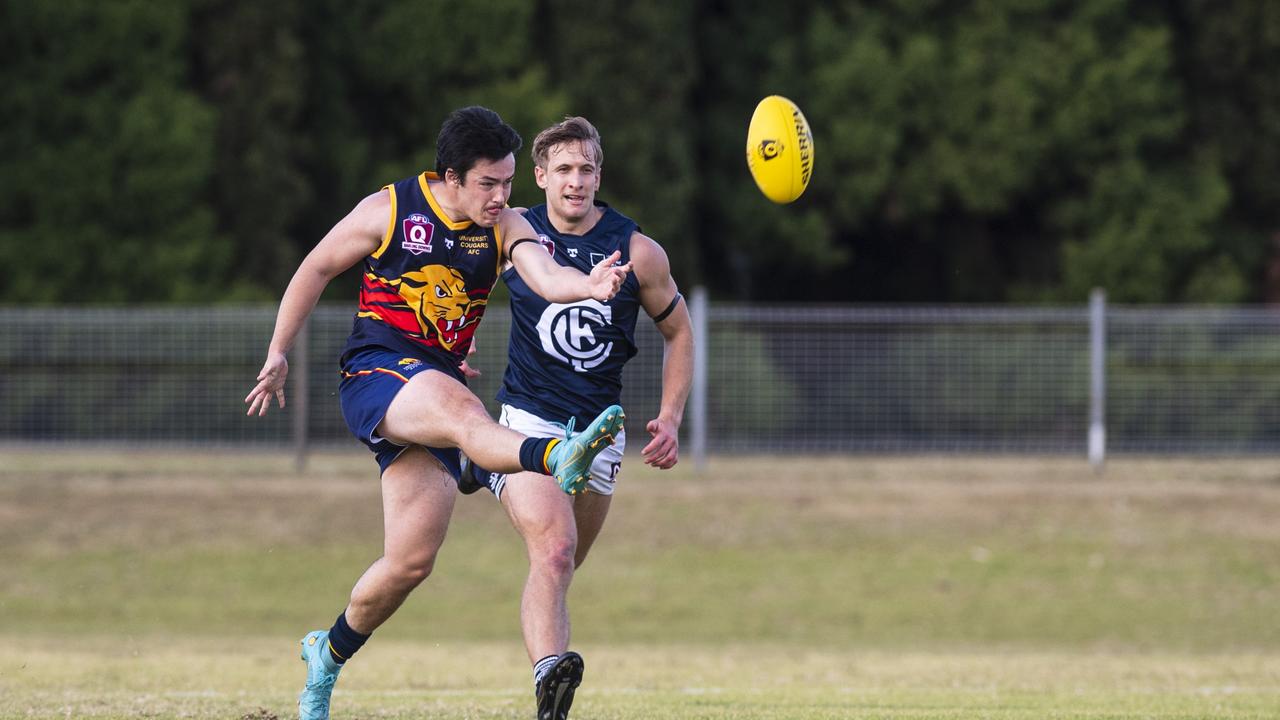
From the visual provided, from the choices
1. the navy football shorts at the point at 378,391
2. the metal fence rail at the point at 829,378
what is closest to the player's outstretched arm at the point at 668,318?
the navy football shorts at the point at 378,391

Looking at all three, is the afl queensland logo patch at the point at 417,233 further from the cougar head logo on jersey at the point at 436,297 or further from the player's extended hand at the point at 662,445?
the player's extended hand at the point at 662,445

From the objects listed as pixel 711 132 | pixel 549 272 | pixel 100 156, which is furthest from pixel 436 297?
pixel 711 132

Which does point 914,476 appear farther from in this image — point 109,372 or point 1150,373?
point 109,372

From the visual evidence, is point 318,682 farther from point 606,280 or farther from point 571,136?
point 571,136

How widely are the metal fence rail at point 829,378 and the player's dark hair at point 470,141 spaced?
11.9m

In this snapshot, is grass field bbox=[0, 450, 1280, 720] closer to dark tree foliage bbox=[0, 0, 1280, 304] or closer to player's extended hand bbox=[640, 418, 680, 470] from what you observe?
player's extended hand bbox=[640, 418, 680, 470]

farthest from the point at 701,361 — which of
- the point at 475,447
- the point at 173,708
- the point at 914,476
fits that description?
the point at 475,447

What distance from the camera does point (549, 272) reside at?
21.1ft

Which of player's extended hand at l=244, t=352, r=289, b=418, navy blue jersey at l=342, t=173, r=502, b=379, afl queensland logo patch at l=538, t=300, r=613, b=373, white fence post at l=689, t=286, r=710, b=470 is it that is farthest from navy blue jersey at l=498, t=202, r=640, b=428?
white fence post at l=689, t=286, r=710, b=470

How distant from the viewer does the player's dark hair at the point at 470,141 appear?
664cm

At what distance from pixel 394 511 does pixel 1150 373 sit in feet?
45.3

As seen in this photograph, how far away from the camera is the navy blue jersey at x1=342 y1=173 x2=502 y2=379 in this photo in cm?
671

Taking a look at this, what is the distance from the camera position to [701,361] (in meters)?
18.3

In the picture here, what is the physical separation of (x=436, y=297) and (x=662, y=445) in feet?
3.53
